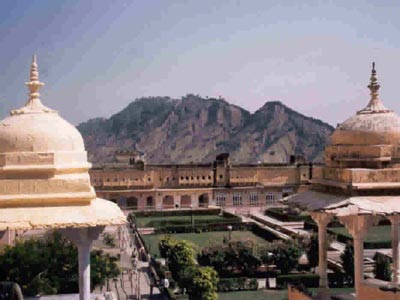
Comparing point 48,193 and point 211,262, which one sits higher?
point 48,193

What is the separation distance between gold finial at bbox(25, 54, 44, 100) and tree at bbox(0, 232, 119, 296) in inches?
422

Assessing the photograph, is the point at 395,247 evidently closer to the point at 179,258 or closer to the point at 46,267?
the point at 46,267

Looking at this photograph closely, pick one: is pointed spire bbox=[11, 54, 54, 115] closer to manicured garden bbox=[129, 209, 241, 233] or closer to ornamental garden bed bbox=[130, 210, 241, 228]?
manicured garden bbox=[129, 209, 241, 233]

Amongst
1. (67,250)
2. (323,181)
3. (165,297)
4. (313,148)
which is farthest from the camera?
(313,148)

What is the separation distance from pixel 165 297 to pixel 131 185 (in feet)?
96.9

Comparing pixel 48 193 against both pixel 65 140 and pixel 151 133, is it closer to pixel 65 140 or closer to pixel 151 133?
pixel 65 140

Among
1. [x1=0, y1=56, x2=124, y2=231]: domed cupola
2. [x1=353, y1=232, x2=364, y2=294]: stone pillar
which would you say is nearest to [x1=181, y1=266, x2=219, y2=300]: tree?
[x1=353, y1=232, x2=364, y2=294]: stone pillar

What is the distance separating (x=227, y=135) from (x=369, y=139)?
153 m

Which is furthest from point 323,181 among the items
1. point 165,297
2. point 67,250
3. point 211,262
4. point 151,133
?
point 151,133

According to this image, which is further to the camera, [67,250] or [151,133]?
[151,133]

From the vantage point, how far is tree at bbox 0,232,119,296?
17453mm

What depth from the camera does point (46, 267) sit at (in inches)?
724

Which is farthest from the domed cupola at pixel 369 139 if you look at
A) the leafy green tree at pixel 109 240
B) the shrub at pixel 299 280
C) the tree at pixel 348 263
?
the leafy green tree at pixel 109 240

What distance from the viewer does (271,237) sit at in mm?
32656
